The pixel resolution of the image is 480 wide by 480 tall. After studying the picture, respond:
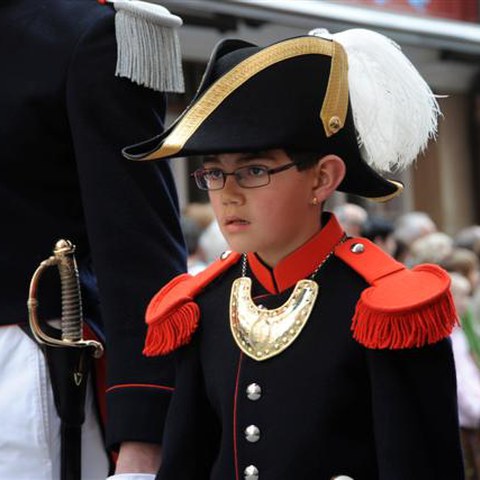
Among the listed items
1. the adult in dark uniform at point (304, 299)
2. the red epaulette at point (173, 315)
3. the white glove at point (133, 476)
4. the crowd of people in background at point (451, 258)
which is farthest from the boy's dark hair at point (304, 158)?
the crowd of people in background at point (451, 258)

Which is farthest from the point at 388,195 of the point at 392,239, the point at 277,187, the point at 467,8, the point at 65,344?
the point at 467,8

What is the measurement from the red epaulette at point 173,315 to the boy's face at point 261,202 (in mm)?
187

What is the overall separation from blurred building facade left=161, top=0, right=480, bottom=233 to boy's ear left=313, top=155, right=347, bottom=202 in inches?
15.2

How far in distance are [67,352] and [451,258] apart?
4371 millimetres

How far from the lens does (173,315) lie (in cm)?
223

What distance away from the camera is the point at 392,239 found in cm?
750

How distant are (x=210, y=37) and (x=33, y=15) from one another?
5.39m

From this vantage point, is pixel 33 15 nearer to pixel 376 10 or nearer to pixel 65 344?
pixel 65 344

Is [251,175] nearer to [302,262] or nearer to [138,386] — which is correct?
[302,262]

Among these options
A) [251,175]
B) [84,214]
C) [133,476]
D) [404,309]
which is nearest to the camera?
[404,309]

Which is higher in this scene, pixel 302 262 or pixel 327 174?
pixel 327 174

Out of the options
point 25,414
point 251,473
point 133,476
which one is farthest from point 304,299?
point 25,414

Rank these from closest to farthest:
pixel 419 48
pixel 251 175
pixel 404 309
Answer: pixel 404 309
pixel 251 175
pixel 419 48

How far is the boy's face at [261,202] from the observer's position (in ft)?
6.84
